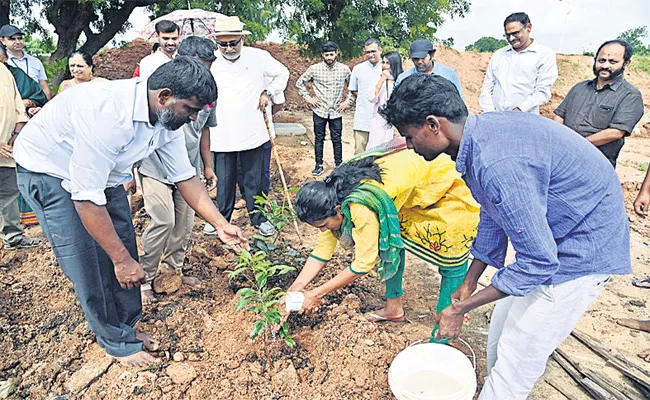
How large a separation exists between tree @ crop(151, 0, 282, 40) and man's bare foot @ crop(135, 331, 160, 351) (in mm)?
6232

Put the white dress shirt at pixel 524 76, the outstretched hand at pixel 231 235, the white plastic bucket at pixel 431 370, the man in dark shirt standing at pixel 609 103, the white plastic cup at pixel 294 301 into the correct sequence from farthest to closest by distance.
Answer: the white dress shirt at pixel 524 76 → the man in dark shirt standing at pixel 609 103 → the outstretched hand at pixel 231 235 → the white plastic cup at pixel 294 301 → the white plastic bucket at pixel 431 370

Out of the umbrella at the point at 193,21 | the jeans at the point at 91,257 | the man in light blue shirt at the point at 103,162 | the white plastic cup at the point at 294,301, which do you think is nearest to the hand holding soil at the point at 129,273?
the man in light blue shirt at the point at 103,162

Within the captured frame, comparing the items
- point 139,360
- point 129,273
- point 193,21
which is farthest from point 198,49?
point 193,21

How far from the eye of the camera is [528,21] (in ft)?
14.0

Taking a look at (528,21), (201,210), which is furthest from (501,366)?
(528,21)

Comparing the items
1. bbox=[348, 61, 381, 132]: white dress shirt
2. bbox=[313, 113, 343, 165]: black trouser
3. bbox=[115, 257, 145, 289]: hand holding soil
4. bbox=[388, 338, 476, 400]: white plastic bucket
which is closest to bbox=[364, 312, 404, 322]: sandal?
bbox=[388, 338, 476, 400]: white plastic bucket

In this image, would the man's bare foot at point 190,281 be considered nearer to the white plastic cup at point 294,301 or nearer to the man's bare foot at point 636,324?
the white plastic cup at point 294,301

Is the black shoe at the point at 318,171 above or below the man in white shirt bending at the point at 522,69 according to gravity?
below

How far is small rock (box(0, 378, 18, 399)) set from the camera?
2.28 meters

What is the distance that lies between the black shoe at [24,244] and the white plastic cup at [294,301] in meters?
2.97

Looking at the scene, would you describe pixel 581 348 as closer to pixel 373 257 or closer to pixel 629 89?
pixel 373 257

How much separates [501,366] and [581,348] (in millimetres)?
1448

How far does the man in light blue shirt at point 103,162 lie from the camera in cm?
189

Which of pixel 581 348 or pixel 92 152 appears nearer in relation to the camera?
pixel 92 152
